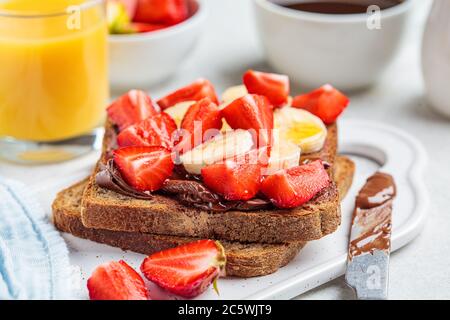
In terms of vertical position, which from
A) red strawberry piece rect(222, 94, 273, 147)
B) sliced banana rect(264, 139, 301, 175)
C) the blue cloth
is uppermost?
red strawberry piece rect(222, 94, 273, 147)

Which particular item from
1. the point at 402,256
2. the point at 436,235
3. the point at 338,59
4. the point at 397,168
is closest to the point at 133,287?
the point at 402,256

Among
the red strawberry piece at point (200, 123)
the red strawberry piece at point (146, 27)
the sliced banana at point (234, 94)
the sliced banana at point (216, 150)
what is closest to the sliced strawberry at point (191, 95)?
the sliced banana at point (234, 94)

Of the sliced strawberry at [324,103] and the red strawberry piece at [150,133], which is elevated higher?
the red strawberry piece at [150,133]

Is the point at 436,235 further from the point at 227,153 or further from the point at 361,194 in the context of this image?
the point at 227,153

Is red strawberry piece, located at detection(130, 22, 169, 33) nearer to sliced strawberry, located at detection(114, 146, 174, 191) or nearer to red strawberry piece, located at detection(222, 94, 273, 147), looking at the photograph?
red strawberry piece, located at detection(222, 94, 273, 147)

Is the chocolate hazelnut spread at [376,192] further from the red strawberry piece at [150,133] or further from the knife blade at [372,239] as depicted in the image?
the red strawberry piece at [150,133]

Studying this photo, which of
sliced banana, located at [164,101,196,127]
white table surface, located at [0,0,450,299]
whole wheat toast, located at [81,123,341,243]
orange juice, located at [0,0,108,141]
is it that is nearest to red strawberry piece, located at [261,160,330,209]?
whole wheat toast, located at [81,123,341,243]
